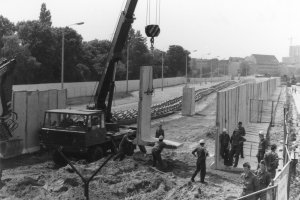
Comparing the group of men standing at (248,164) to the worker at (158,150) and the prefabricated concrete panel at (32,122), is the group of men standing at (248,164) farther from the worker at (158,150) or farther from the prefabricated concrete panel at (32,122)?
the prefabricated concrete panel at (32,122)

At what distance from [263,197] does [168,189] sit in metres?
5.43

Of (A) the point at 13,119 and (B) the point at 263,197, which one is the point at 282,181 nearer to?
(B) the point at 263,197

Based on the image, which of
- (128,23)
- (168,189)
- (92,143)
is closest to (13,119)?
(92,143)

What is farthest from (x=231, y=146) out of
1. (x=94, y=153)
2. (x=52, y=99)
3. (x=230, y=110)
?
(x=52, y=99)

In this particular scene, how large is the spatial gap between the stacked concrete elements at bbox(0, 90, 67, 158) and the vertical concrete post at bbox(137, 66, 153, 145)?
5.17 metres

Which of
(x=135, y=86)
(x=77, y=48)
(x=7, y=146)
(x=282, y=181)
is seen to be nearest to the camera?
(x=282, y=181)

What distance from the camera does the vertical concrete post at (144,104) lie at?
1770 centimetres

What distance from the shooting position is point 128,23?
63.6 ft

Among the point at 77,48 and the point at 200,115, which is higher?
the point at 77,48

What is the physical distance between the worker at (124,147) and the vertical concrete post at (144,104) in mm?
565

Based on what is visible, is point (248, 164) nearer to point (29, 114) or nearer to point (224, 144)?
point (224, 144)

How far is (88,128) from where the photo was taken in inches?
658

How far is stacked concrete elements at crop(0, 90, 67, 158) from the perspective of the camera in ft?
62.9

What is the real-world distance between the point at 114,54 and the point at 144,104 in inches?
116
